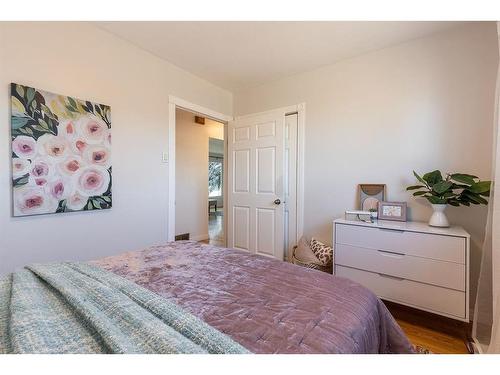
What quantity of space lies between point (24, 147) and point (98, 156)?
0.46m

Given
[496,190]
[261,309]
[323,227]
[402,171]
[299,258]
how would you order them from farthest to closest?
[323,227] → [299,258] → [402,171] → [496,190] → [261,309]

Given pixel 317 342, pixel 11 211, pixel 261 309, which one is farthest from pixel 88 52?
pixel 317 342

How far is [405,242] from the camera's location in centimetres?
178

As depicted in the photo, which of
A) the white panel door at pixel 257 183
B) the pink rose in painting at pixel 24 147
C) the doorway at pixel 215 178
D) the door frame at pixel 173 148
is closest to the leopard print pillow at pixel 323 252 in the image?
the door frame at pixel 173 148

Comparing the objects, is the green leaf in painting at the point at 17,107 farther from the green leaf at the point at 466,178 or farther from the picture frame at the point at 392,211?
the green leaf at the point at 466,178

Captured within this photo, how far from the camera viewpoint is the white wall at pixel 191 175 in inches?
161

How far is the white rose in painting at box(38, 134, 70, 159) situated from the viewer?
168 cm

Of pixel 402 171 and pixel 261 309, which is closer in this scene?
pixel 261 309

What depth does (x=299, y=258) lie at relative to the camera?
97.2 inches

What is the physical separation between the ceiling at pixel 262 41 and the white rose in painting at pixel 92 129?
0.82 meters

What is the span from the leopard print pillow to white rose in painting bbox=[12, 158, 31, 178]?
2.52 metres

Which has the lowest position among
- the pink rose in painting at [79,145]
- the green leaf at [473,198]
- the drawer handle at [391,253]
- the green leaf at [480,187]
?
the drawer handle at [391,253]
